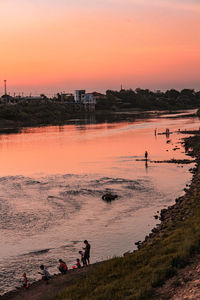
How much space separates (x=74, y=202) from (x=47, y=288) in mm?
18722

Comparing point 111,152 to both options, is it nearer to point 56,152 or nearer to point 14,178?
point 56,152

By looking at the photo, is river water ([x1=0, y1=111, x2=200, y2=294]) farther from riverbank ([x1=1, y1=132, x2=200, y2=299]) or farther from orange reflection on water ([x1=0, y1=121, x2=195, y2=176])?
riverbank ([x1=1, y1=132, x2=200, y2=299])

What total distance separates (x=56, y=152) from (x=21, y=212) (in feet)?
124

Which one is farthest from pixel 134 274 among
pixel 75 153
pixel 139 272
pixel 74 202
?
pixel 75 153

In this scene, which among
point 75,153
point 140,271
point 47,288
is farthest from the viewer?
point 75,153

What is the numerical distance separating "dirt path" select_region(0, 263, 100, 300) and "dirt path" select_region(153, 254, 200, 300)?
18.7 ft

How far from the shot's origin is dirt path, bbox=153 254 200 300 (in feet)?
40.7

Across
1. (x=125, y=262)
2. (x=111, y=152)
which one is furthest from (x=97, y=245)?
(x=111, y=152)

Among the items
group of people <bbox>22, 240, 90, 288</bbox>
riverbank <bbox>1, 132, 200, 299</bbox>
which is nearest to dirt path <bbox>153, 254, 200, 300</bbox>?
riverbank <bbox>1, 132, 200, 299</bbox>

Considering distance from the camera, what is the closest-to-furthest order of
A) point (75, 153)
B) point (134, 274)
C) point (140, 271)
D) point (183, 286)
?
point (183, 286)
point (134, 274)
point (140, 271)
point (75, 153)

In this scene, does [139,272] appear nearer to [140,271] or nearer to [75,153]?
[140,271]

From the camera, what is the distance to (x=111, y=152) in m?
70.1

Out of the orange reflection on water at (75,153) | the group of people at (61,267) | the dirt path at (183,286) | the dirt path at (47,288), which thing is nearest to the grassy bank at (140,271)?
the dirt path at (183,286)

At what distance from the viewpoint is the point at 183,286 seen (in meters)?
13.2
